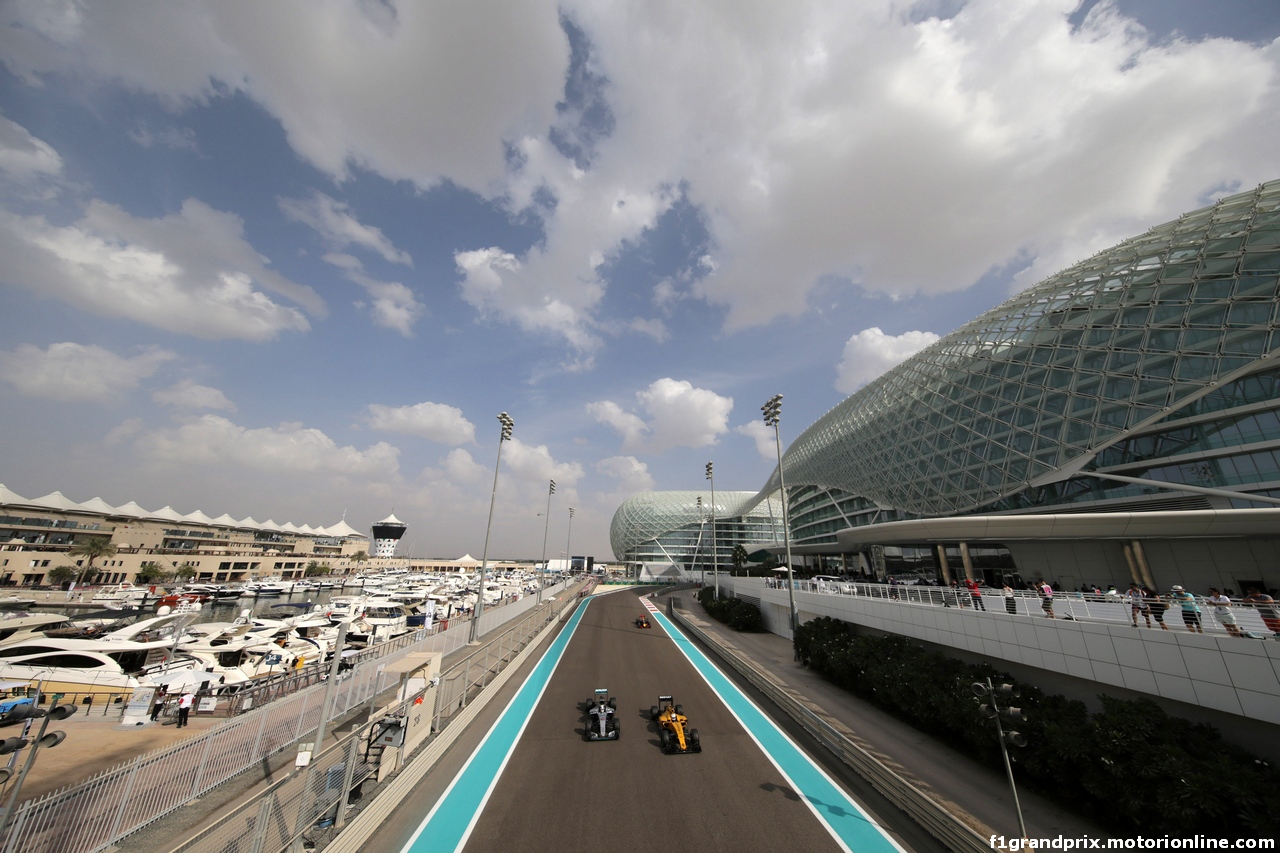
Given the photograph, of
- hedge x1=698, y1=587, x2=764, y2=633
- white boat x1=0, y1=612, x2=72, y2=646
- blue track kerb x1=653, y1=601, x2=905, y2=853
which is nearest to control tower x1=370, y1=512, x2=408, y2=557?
white boat x1=0, y1=612, x2=72, y2=646

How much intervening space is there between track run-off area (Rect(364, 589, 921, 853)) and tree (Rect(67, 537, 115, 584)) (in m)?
86.7

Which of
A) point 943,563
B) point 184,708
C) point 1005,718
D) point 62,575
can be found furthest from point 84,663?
point 62,575

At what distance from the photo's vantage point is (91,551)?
6306 centimetres

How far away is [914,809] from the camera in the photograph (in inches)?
344

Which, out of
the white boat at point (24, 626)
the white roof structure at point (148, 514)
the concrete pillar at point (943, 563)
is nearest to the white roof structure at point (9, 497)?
the white roof structure at point (148, 514)

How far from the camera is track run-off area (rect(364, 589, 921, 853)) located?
8.05 meters

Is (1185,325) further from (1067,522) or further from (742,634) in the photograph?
(742,634)

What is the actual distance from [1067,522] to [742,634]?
20.1m

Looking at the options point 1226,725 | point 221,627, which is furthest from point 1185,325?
point 221,627

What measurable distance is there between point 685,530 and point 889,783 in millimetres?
100239

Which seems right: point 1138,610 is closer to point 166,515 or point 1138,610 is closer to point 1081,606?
point 1081,606

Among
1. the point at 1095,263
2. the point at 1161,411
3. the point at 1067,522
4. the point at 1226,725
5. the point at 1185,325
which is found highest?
the point at 1095,263

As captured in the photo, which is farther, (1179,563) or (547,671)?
(1179,563)

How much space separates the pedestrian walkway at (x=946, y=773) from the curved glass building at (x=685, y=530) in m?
76.8
